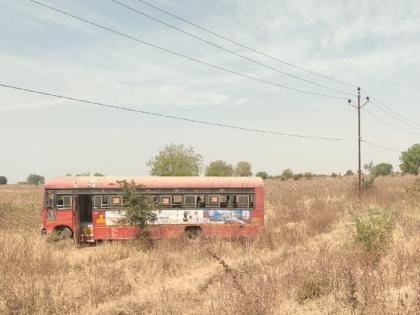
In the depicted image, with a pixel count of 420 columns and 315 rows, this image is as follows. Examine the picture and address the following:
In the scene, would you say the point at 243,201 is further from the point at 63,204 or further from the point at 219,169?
the point at 219,169

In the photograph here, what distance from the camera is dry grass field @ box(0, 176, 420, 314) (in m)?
6.52

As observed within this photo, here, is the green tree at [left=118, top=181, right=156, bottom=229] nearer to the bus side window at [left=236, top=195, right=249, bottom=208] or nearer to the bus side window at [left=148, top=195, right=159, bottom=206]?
Result: the bus side window at [left=148, top=195, right=159, bottom=206]

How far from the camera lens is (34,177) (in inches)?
6309

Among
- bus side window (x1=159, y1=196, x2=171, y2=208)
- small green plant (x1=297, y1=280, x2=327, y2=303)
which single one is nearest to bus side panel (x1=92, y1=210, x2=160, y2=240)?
bus side window (x1=159, y1=196, x2=171, y2=208)

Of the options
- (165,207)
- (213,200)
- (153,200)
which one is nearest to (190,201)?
(213,200)

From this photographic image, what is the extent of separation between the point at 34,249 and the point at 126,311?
229 inches

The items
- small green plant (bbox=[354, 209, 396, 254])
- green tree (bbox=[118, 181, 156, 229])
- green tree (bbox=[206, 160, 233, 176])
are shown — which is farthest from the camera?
green tree (bbox=[206, 160, 233, 176])

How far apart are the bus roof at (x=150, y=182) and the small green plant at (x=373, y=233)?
6.56 m

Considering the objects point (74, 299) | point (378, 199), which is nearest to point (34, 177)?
point (378, 199)

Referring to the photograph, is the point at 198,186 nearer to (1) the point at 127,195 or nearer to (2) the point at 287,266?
(1) the point at 127,195

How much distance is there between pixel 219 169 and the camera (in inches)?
2948

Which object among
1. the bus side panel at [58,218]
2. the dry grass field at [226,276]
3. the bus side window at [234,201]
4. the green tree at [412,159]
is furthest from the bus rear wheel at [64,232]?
the green tree at [412,159]

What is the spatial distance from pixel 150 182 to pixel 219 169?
57.9m

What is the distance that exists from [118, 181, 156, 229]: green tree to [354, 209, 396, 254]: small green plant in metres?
7.99
